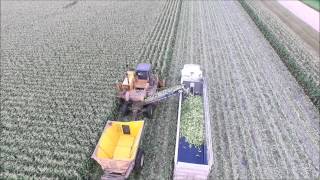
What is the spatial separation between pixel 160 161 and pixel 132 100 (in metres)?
3.26

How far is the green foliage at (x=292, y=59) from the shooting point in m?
15.6

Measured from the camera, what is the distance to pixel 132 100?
1345cm

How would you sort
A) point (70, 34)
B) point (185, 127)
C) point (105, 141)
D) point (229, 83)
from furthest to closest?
1. point (70, 34)
2. point (229, 83)
3. point (185, 127)
4. point (105, 141)

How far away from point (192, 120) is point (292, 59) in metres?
10.4

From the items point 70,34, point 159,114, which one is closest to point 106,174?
point 159,114

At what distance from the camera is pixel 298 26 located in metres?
27.4

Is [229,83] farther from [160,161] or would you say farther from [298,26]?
[298,26]

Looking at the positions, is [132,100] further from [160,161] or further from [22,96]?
[22,96]

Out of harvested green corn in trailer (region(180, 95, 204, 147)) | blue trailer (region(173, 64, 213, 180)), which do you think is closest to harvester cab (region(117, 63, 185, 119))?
harvested green corn in trailer (region(180, 95, 204, 147))

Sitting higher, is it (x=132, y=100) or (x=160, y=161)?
(x=132, y=100)

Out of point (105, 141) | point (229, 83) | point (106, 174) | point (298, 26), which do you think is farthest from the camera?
point (298, 26)

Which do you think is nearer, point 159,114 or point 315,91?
point 159,114

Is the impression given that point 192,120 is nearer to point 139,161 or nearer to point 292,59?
point 139,161

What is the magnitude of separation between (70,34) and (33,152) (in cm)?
1513
